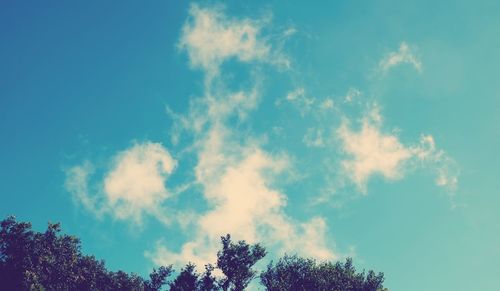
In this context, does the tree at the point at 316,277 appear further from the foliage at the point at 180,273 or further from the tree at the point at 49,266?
the tree at the point at 49,266

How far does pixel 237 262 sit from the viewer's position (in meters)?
62.0

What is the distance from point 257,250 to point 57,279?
114 feet

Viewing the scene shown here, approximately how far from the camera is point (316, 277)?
191ft

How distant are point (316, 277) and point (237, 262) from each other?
13.3 m

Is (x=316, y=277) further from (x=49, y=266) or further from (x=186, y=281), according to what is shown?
(x=49, y=266)

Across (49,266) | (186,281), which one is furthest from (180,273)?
(49,266)

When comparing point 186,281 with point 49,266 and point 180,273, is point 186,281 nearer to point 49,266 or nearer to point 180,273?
point 180,273

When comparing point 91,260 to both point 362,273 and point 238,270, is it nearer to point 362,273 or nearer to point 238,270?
point 238,270

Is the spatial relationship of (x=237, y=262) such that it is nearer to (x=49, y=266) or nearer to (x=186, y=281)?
(x=186, y=281)

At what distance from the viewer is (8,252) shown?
204ft

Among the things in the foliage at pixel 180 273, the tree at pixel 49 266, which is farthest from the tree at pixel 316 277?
the tree at pixel 49 266

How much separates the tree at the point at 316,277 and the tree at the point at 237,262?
3.07m

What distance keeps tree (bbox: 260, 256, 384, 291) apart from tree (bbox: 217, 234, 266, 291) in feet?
10.1

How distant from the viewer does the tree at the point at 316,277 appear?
57.3m
